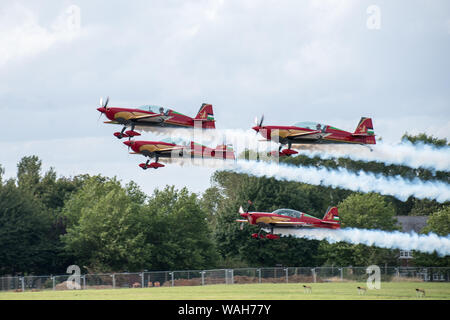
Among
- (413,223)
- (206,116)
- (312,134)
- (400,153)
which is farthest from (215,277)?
(413,223)

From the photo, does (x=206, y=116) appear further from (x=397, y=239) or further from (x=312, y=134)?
(x=397, y=239)

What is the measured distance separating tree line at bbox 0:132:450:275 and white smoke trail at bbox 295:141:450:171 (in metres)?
30.7

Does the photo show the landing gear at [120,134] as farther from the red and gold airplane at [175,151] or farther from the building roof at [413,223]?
the building roof at [413,223]

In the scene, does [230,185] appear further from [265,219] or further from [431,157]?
[431,157]

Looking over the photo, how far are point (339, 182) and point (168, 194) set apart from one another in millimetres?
38945

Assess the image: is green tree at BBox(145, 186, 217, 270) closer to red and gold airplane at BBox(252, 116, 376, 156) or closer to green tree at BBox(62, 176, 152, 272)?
green tree at BBox(62, 176, 152, 272)

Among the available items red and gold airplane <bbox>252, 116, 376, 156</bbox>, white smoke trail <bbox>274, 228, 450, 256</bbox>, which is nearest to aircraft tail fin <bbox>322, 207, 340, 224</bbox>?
white smoke trail <bbox>274, 228, 450, 256</bbox>

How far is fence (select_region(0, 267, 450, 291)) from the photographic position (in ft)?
253

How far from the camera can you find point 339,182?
69.7 m

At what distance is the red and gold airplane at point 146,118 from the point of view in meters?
61.7

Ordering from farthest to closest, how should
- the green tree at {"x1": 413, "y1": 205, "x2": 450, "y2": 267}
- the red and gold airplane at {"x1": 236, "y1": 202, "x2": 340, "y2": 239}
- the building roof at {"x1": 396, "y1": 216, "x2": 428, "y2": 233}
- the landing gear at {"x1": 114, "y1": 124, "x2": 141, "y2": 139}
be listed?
the building roof at {"x1": 396, "y1": 216, "x2": 428, "y2": 233}
the green tree at {"x1": 413, "y1": 205, "x2": 450, "y2": 267}
the red and gold airplane at {"x1": 236, "y1": 202, "x2": 340, "y2": 239}
the landing gear at {"x1": 114, "y1": 124, "x2": 141, "y2": 139}

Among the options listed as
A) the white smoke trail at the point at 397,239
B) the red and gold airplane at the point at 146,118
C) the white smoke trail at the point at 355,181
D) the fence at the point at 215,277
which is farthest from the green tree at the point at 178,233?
the red and gold airplane at the point at 146,118

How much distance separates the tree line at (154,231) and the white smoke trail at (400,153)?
30.7 m

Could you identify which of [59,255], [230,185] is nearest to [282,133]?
[59,255]
